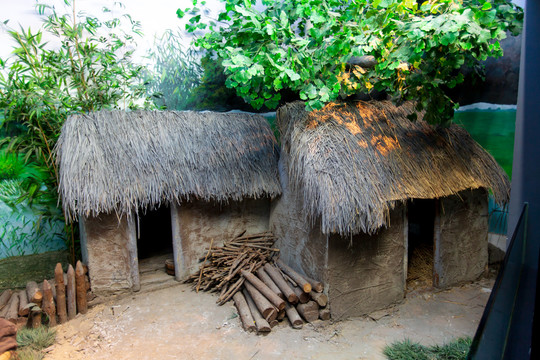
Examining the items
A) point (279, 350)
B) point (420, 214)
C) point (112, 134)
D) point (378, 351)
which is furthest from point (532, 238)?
point (112, 134)

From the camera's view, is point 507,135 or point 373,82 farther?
point 507,135

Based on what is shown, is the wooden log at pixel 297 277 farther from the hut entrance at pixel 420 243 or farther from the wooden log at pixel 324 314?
the hut entrance at pixel 420 243

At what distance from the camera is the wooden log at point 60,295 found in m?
4.96

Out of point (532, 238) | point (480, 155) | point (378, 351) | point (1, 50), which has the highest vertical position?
point (1, 50)

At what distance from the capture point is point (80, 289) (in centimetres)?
521

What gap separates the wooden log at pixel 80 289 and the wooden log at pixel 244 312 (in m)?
2.27

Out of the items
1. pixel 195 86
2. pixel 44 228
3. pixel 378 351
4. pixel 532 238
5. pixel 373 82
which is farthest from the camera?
pixel 195 86

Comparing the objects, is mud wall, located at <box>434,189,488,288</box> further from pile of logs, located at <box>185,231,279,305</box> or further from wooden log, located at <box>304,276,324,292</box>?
pile of logs, located at <box>185,231,279,305</box>

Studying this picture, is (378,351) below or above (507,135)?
below

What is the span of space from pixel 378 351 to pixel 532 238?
2.39 meters

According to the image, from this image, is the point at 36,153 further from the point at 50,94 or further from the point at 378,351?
the point at 378,351

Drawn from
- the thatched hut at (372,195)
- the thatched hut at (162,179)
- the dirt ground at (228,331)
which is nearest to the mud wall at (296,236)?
the thatched hut at (372,195)

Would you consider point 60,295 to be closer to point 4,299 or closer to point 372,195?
point 4,299

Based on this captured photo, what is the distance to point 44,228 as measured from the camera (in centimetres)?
727
